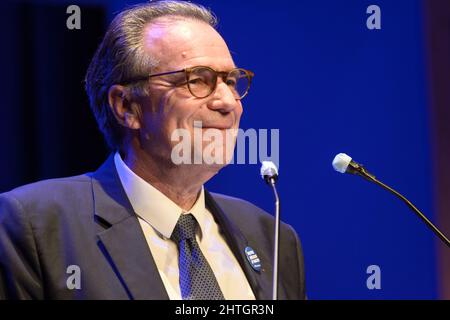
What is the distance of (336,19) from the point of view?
8.77 feet

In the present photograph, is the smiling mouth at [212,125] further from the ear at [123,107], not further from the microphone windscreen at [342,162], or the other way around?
the microphone windscreen at [342,162]

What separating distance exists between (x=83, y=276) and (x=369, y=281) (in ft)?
3.76

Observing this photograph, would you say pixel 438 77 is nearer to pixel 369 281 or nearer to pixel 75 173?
pixel 369 281

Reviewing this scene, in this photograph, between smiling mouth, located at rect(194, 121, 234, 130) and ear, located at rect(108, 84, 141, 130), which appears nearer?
smiling mouth, located at rect(194, 121, 234, 130)

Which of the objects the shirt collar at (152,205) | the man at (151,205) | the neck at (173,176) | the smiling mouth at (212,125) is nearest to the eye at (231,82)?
the man at (151,205)

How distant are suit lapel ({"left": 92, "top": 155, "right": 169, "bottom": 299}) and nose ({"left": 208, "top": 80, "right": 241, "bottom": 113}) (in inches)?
13.7

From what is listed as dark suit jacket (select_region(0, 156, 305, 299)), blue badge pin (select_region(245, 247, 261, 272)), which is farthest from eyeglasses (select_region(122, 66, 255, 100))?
blue badge pin (select_region(245, 247, 261, 272))

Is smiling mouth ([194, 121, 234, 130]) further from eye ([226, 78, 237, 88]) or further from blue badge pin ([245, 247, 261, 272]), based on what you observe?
blue badge pin ([245, 247, 261, 272])

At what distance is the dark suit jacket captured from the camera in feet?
5.69

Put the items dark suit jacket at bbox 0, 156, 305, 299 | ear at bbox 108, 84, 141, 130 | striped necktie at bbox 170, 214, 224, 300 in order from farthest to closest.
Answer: ear at bbox 108, 84, 141, 130
striped necktie at bbox 170, 214, 224, 300
dark suit jacket at bbox 0, 156, 305, 299

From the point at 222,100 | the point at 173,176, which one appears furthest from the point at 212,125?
the point at 173,176

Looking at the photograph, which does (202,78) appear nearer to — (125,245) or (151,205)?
(151,205)

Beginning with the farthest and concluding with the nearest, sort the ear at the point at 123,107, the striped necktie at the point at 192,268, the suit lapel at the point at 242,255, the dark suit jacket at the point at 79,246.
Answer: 1. the ear at the point at 123,107
2. the suit lapel at the point at 242,255
3. the striped necktie at the point at 192,268
4. the dark suit jacket at the point at 79,246

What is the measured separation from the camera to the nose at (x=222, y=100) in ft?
6.49
